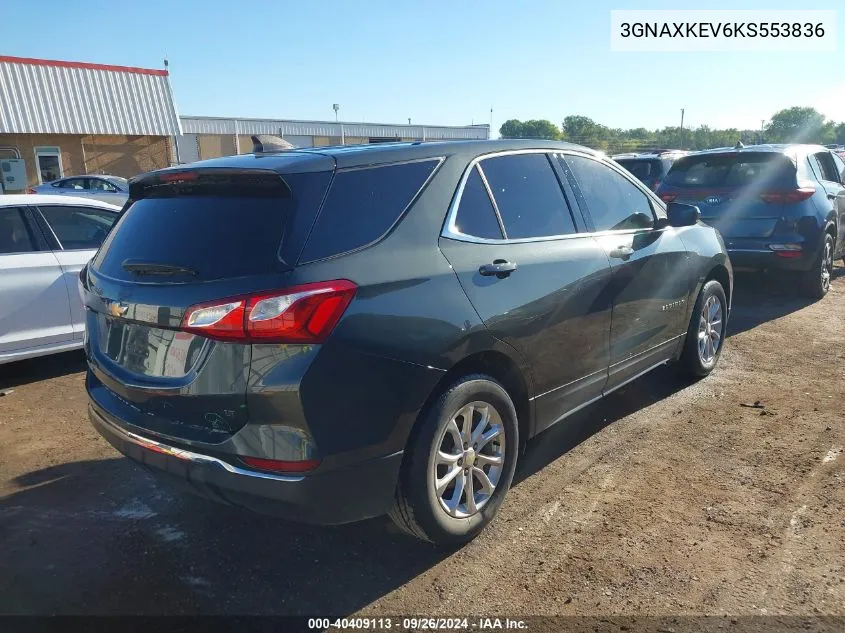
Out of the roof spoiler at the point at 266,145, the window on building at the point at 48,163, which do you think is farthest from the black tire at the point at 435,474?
the window on building at the point at 48,163

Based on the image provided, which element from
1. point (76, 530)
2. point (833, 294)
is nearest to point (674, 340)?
point (76, 530)

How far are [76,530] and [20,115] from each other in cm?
2736

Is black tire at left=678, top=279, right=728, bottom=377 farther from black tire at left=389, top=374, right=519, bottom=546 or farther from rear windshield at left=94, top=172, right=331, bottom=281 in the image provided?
rear windshield at left=94, top=172, right=331, bottom=281

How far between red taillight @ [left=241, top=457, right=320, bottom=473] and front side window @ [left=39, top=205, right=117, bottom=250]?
3.82m

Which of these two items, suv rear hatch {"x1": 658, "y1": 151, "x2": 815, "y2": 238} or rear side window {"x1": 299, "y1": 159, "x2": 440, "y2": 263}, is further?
suv rear hatch {"x1": 658, "y1": 151, "x2": 815, "y2": 238}

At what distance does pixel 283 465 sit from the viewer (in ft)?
7.92

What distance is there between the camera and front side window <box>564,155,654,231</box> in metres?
4.00

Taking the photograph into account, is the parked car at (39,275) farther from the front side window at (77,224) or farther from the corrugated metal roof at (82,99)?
the corrugated metal roof at (82,99)

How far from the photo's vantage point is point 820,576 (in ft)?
9.07

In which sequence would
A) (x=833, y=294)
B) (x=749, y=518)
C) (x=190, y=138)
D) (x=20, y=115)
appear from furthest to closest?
(x=190, y=138)
(x=20, y=115)
(x=833, y=294)
(x=749, y=518)

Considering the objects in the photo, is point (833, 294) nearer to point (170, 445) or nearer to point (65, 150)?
point (170, 445)

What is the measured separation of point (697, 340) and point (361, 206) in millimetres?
3320

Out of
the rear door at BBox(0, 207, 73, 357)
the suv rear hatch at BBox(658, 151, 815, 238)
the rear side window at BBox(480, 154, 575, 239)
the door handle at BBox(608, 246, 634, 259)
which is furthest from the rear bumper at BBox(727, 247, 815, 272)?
the rear door at BBox(0, 207, 73, 357)

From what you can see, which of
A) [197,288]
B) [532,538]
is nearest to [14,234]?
[197,288]
